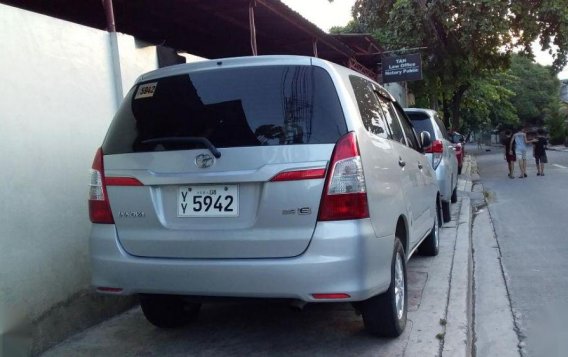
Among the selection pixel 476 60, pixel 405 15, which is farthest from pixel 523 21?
pixel 405 15

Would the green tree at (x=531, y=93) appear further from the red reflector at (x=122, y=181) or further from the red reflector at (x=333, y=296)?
the red reflector at (x=122, y=181)

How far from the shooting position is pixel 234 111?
125 inches

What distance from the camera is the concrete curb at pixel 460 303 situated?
3604mm

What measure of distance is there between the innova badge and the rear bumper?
52cm

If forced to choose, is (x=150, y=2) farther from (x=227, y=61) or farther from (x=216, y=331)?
(x=216, y=331)

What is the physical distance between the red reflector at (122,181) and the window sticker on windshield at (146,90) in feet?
1.83

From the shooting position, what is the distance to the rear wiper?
3.06 metres

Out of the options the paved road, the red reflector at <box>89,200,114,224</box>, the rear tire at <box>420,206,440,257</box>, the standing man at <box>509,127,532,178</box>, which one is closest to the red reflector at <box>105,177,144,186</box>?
the red reflector at <box>89,200,114,224</box>

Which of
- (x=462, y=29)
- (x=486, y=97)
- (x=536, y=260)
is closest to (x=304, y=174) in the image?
(x=536, y=260)

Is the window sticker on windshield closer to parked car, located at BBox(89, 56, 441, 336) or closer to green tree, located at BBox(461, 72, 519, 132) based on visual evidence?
parked car, located at BBox(89, 56, 441, 336)

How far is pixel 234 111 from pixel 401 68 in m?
14.2

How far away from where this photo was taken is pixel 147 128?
131 inches

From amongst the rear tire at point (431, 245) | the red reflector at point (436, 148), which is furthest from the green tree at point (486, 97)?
the rear tire at point (431, 245)

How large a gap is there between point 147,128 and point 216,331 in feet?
5.20
